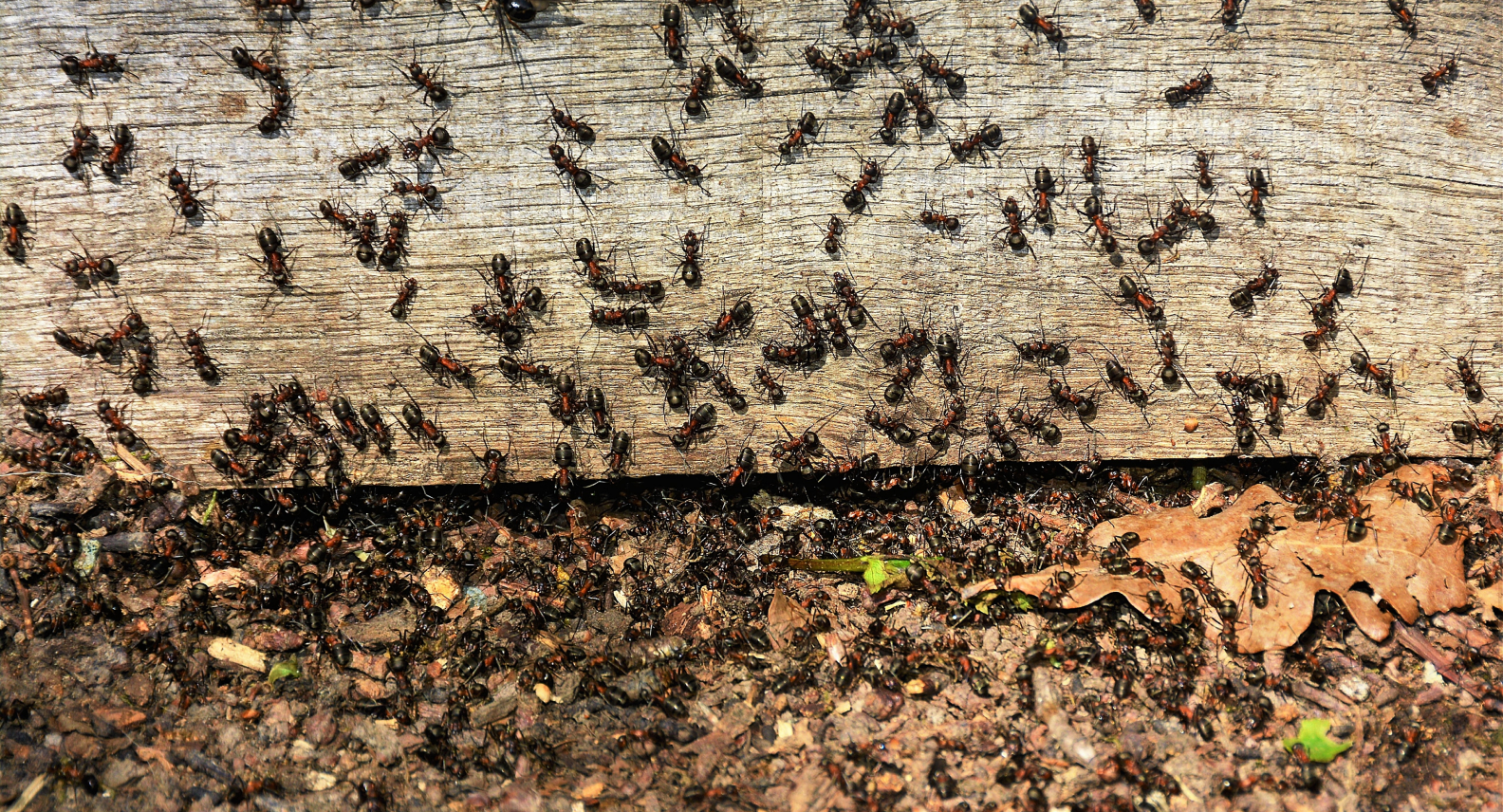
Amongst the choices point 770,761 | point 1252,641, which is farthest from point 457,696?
point 1252,641

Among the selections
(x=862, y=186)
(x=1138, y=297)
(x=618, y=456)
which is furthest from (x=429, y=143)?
(x=1138, y=297)

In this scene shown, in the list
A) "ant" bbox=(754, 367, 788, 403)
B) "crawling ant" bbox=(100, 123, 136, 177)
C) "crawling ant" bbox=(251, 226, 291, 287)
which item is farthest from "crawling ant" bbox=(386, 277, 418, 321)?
"ant" bbox=(754, 367, 788, 403)

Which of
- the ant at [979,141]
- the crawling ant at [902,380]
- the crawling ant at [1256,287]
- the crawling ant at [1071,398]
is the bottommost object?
the crawling ant at [1071,398]

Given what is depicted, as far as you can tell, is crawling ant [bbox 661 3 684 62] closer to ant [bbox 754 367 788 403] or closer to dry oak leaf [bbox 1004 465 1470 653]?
ant [bbox 754 367 788 403]

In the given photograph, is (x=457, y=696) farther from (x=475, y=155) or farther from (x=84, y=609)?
(x=475, y=155)

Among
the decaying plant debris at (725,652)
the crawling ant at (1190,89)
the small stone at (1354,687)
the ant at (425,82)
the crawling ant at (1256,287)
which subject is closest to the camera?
the decaying plant debris at (725,652)

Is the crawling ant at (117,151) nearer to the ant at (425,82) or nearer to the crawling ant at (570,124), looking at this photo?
the ant at (425,82)

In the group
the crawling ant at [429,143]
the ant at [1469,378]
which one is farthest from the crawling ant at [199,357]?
the ant at [1469,378]

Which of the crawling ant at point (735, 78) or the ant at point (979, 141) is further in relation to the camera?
the ant at point (979, 141)
